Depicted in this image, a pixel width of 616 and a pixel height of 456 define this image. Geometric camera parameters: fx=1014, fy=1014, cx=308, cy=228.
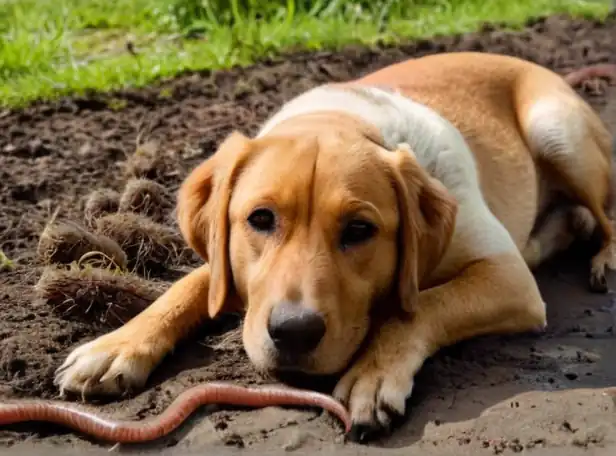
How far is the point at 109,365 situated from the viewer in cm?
362

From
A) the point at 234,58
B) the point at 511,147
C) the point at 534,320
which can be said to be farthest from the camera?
the point at 234,58

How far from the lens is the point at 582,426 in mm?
3262

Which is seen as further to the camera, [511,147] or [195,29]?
[195,29]

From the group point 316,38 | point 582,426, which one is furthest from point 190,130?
point 582,426

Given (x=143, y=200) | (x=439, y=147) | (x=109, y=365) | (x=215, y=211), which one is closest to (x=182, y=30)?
(x=143, y=200)

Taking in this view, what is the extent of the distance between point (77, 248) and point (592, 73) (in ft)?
14.8

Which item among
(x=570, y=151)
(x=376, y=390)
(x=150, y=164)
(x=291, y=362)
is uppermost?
(x=291, y=362)

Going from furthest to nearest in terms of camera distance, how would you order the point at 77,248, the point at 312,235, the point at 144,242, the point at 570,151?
1. the point at 570,151
2. the point at 144,242
3. the point at 77,248
4. the point at 312,235

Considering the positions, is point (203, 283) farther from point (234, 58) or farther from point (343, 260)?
point (234, 58)

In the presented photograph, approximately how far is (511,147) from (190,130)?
93.6 inches

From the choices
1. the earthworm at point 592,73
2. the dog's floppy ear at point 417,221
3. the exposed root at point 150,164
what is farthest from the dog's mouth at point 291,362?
the earthworm at point 592,73

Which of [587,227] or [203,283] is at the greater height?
[203,283]

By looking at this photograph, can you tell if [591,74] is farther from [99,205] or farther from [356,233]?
[356,233]

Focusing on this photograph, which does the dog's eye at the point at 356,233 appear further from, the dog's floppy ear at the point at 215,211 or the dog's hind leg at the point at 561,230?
the dog's hind leg at the point at 561,230
